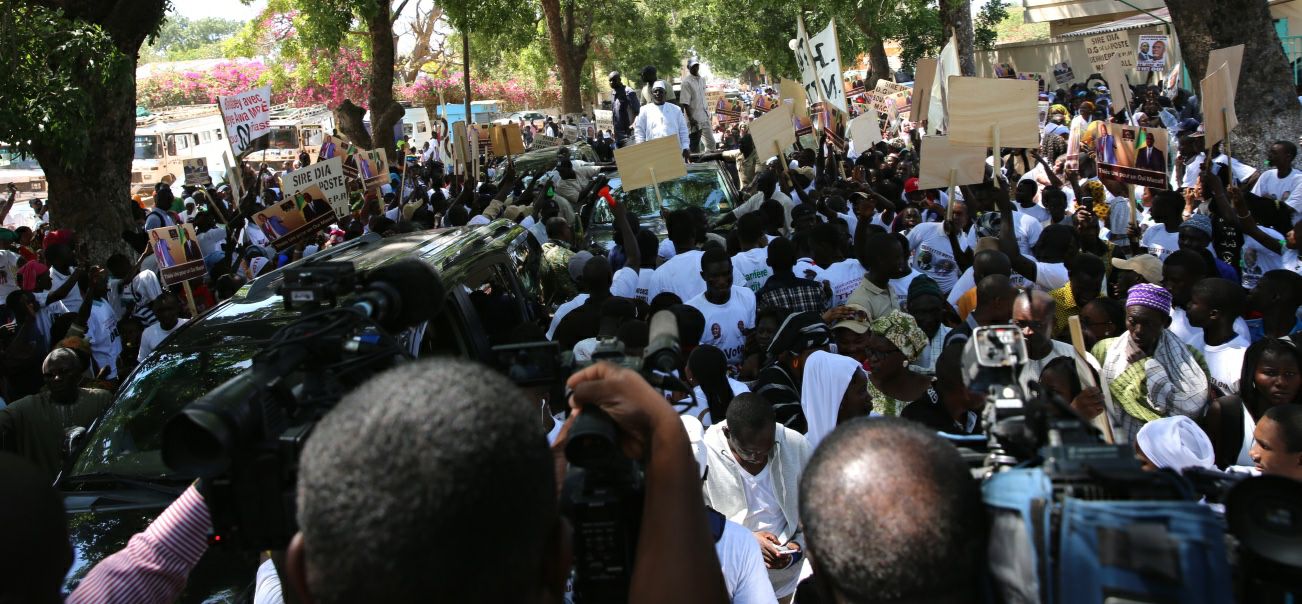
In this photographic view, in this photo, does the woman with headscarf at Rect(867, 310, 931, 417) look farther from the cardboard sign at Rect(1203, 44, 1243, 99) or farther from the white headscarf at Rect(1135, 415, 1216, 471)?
the cardboard sign at Rect(1203, 44, 1243, 99)

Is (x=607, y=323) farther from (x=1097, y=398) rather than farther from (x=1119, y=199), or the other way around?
(x=1119, y=199)

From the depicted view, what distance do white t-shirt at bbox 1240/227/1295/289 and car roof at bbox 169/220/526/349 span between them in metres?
4.82

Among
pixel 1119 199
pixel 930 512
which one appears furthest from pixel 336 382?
pixel 1119 199

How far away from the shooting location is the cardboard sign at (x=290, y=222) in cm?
984

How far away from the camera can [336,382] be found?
207cm

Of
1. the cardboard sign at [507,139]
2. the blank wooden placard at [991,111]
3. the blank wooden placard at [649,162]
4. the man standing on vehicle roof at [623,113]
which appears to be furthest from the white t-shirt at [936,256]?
the man standing on vehicle roof at [623,113]

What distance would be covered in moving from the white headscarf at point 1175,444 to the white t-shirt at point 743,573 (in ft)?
5.89

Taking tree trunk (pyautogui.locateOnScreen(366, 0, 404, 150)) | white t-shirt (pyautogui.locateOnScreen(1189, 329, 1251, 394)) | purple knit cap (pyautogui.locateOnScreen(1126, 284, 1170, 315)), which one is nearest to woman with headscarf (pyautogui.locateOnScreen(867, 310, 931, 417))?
purple knit cap (pyautogui.locateOnScreen(1126, 284, 1170, 315))

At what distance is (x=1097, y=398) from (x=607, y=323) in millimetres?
2323

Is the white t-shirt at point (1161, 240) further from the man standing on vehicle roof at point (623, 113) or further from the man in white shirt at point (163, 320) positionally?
the man standing on vehicle roof at point (623, 113)

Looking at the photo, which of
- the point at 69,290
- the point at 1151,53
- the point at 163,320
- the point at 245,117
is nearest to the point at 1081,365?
the point at 163,320

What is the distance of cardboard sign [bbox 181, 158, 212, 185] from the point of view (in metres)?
23.7

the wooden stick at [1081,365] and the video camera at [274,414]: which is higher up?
the video camera at [274,414]

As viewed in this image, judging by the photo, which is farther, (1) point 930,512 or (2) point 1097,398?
(2) point 1097,398
